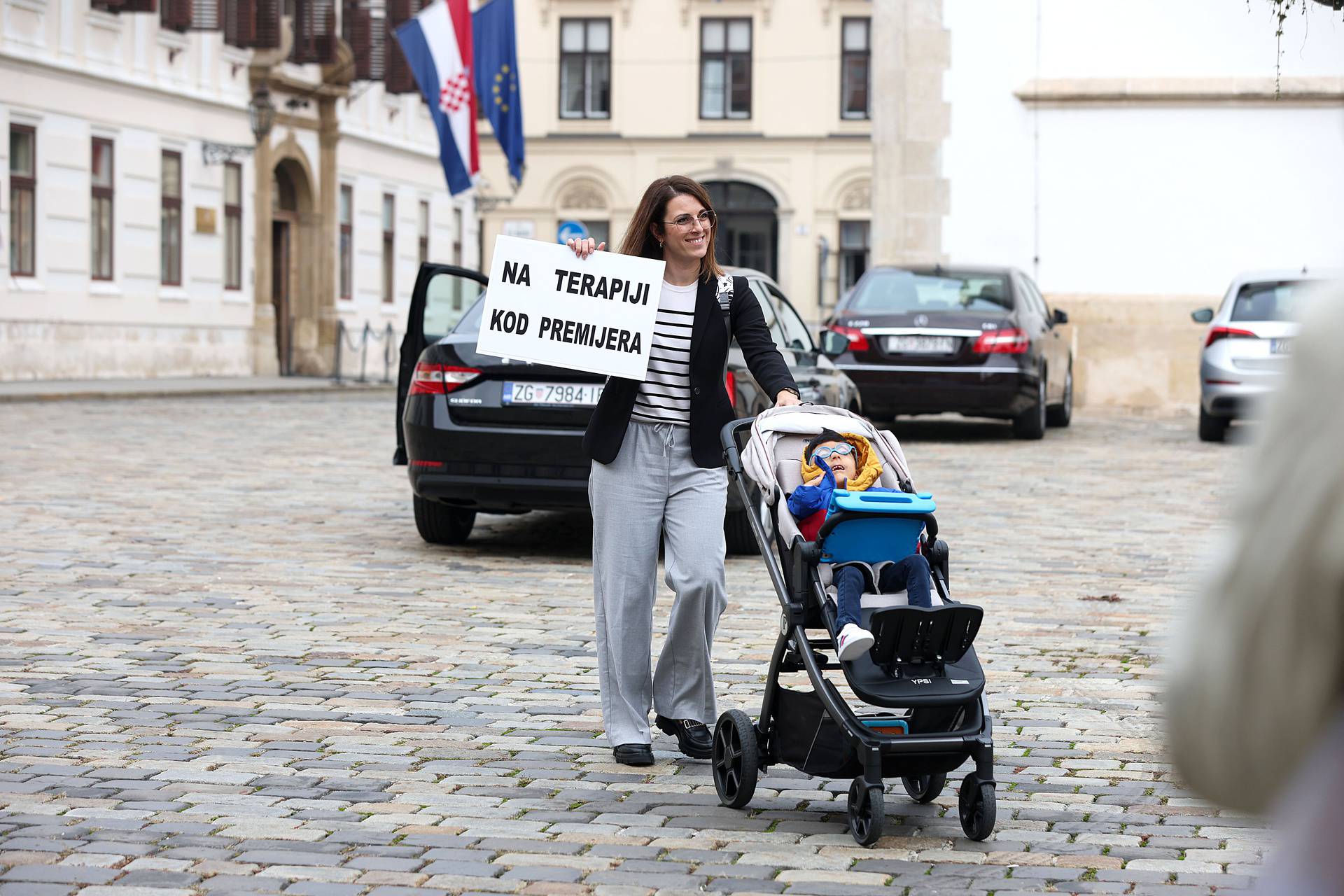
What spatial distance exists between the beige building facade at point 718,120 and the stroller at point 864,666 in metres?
50.1

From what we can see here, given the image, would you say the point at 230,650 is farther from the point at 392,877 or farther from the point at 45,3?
the point at 45,3

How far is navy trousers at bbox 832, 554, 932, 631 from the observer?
4.81 m

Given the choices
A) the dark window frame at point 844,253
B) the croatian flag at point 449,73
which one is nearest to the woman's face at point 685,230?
the croatian flag at point 449,73

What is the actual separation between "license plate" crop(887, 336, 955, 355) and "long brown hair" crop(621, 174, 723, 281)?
12495 mm

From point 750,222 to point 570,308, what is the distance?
168ft

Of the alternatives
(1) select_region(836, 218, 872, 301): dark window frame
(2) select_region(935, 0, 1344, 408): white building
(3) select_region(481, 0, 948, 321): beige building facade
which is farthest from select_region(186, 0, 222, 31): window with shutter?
(1) select_region(836, 218, 872, 301): dark window frame

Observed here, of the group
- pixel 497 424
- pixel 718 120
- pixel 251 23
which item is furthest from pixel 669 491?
pixel 718 120

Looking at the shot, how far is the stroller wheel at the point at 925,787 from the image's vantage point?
16.8 ft

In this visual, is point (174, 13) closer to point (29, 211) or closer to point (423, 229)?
point (29, 211)

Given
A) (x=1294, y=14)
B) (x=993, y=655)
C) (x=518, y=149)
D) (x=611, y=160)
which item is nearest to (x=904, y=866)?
(x=993, y=655)

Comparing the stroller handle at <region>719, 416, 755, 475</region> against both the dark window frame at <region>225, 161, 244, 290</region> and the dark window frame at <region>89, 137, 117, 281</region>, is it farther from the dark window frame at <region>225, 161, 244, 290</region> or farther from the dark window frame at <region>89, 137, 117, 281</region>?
the dark window frame at <region>225, 161, 244, 290</region>

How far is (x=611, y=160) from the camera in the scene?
56594mm

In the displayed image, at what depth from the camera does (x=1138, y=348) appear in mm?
24469

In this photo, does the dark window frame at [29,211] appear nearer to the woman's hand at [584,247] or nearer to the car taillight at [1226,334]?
the car taillight at [1226,334]
